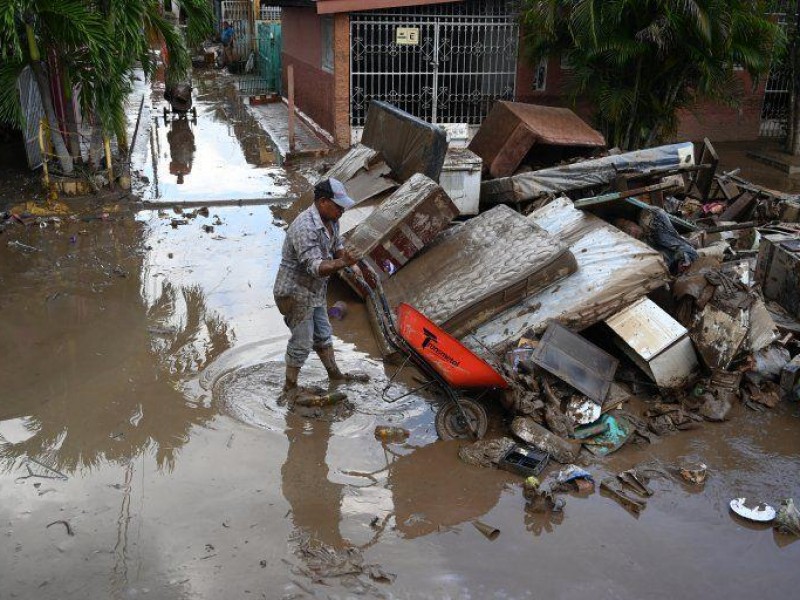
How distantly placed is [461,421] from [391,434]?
1.80 ft

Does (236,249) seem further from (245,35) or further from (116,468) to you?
(245,35)

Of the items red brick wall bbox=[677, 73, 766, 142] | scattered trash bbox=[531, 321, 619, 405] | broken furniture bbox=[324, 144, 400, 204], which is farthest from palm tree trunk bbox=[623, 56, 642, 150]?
scattered trash bbox=[531, 321, 619, 405]

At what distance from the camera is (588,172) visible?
918 centimetres

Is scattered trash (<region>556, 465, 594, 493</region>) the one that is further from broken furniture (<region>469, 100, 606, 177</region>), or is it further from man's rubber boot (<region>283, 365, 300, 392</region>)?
broken furniture (<region>469, 100, 606, 177</region>)

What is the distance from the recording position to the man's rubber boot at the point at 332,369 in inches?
248

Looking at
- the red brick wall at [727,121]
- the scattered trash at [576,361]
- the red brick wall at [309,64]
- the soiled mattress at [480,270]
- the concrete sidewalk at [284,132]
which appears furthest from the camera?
the red brick wall at [727,121]

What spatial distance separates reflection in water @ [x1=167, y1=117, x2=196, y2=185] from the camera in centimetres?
1367

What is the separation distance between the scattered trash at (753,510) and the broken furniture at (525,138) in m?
5.99

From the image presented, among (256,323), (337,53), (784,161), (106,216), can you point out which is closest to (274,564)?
(256,323)

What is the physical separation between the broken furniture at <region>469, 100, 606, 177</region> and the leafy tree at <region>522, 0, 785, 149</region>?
72.7 inches

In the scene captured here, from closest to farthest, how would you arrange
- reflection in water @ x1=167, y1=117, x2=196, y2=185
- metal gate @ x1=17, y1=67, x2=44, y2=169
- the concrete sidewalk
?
metal gate @ x1=17, y1=67, x2=44, y2=169 → reflection in water @ x1=167, y1=117, x2=196, y2=185 → the concrete sidewalk

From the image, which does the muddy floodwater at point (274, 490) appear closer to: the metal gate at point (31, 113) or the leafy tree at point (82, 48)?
the leafy tree at point (82, 48)

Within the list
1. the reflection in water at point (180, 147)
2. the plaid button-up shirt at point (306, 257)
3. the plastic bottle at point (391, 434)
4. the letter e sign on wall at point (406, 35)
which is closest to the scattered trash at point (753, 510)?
the plastic bottle at point (391, 434)

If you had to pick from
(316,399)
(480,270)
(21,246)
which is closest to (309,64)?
(21,246)
